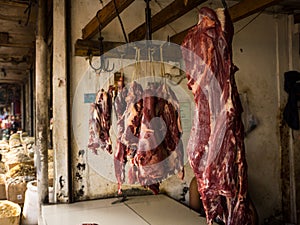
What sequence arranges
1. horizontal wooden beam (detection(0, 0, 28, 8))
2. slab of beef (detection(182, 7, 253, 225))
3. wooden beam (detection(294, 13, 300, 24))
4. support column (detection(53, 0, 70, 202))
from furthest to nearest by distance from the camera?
1. wooden beam (detection(294, 13, 300, 24))
2. horizontal wooden beam (detection(0, 0, 28, 8))
3. support column (detection(53, 0, 70, 202))
4. slab of beef (detection(182, 7, 253, 225))

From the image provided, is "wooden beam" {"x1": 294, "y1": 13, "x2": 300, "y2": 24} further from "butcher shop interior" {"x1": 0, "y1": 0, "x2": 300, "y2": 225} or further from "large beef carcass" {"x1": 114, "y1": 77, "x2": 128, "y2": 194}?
"large beef carcass" {"x1": 114, "y1": 77, "x2": 128, "y2": 194}

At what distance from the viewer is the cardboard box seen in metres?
4.43

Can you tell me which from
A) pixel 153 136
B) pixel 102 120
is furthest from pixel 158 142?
pixel 102 120

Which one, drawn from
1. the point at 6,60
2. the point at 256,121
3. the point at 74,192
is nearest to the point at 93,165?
the point at 74,192

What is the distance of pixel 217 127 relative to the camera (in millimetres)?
1454

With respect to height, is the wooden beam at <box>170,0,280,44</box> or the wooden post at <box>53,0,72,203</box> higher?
the wooden beam at <box>170,0,280,44</box>

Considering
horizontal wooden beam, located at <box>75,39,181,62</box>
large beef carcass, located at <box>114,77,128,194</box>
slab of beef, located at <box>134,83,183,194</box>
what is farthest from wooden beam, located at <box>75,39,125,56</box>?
slab of beef, located at <box>134,83,183,194</box>

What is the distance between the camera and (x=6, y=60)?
8.66 m

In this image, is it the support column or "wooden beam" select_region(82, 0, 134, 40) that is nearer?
"wooden beam" select_region(82, 0, 134, 40)

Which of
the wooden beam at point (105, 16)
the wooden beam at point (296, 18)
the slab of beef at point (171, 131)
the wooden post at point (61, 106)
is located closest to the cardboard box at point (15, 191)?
the wooden post at point (61, 106)

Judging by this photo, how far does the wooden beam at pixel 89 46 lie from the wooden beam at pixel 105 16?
7 centimetres

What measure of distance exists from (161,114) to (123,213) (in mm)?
1132

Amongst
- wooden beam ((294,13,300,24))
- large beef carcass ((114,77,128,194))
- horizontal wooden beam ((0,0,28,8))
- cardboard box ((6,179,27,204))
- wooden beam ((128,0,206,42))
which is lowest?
cardboard box ((6,179,27,204))

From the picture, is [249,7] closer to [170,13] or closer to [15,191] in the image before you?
[170,13]
